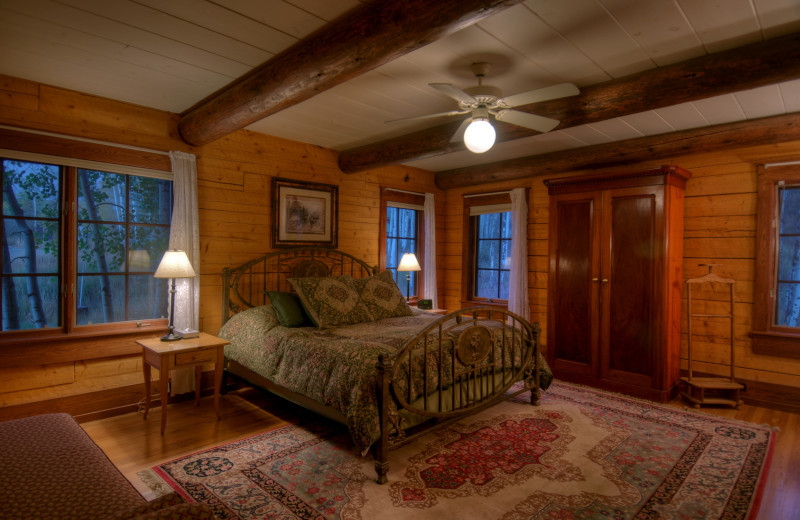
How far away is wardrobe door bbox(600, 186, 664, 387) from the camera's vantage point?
3820 mm

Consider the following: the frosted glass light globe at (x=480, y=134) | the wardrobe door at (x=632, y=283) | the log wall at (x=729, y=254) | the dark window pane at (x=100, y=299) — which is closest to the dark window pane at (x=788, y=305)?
the log wall at (x=729, y=254)

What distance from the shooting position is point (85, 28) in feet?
7.56

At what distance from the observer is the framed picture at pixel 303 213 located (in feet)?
14.3

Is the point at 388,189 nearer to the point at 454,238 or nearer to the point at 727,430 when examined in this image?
the point at 454,238

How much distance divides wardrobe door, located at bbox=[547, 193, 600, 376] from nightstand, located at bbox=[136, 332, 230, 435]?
324cm

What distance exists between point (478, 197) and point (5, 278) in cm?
490

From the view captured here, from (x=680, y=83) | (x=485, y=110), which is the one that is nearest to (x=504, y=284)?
(x=485, y=110)

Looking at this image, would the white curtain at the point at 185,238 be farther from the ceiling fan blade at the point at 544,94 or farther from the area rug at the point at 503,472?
the ceiling fan blade at the point at 544,94

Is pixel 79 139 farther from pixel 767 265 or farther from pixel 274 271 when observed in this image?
pixel 767 265

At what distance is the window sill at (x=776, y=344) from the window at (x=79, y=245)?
527cm

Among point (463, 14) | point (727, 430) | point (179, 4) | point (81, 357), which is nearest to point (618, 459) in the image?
point (727, 430)

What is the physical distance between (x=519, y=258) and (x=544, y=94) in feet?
10.1

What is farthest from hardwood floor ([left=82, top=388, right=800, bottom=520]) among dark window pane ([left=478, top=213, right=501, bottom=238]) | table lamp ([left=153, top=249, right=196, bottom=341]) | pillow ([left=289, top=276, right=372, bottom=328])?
dark window pane ([left=478, top=213, right=501, bottom=238])

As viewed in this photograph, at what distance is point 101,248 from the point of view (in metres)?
3.40
